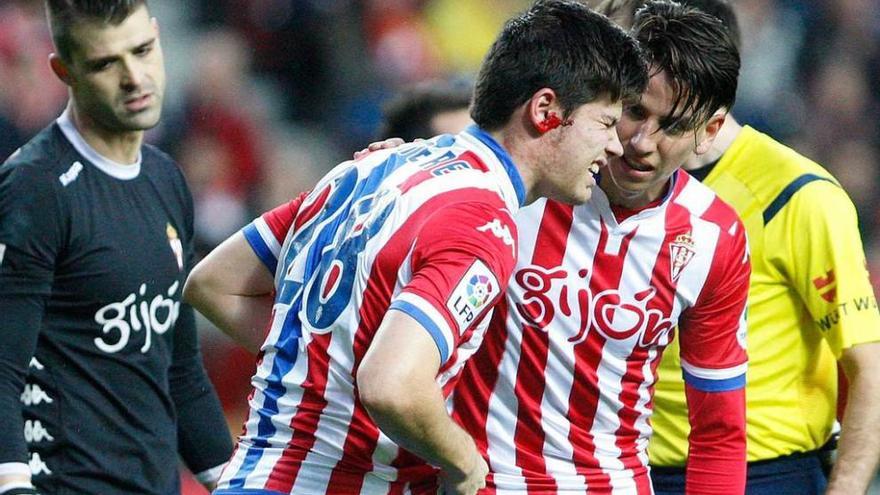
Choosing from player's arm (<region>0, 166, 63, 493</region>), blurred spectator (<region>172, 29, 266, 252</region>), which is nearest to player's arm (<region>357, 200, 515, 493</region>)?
player's arm (<region>0, 166, 63, 493</region>)

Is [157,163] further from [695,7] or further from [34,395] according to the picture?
[695,7]

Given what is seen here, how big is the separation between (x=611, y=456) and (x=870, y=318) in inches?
33.6

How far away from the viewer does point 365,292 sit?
2.91 metres

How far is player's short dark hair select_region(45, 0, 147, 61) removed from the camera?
13.2ft

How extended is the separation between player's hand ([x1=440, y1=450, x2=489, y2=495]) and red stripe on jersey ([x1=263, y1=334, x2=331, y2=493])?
0.30 meters

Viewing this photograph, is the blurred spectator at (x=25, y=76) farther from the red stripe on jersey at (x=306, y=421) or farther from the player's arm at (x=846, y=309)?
the red stripe on jersey at (x=306, y=421)

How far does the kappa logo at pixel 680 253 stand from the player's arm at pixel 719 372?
0.06 m

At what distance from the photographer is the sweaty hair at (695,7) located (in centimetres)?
404

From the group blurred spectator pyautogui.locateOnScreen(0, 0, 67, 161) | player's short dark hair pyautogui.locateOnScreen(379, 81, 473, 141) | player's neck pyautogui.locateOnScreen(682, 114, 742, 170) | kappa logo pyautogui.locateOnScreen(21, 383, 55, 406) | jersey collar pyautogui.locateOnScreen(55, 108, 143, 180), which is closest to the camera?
kappa logo pyautogui.locateOnScreen(21, 383, 55, 406)

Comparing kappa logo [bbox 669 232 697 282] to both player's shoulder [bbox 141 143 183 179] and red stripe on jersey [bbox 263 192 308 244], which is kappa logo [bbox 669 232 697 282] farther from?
player's shoulder [bbox 141 143 183 179]

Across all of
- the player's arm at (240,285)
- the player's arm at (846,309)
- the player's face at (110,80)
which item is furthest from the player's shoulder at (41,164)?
the player's arm at (846,309)

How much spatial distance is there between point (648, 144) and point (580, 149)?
16.2 inches

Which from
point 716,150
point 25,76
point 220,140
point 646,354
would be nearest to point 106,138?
point 646,354

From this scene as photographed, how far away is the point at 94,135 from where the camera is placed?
405cm
